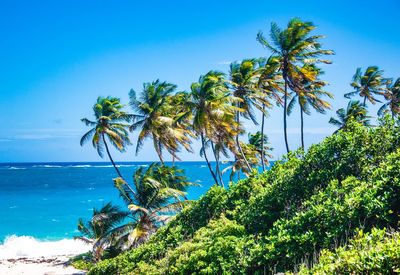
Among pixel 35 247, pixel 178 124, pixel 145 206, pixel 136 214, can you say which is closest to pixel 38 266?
pixel 35 247

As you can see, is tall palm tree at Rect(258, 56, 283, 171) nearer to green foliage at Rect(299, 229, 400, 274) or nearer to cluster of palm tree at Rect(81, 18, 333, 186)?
cluster of palm tree at Rect(81, 18, 333, 186)

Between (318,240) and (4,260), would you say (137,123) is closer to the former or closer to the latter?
(4,260)

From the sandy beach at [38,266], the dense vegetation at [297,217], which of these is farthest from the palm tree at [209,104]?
the sandy beach at [38,266]

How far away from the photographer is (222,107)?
66.8ft

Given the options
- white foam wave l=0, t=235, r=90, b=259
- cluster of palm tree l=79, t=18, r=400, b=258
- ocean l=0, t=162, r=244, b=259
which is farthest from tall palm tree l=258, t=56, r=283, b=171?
white foam wave l=0, t=235, r=90, b=259

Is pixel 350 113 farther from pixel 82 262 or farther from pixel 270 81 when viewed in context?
pixel 82 262

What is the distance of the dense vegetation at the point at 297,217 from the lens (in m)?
7.65

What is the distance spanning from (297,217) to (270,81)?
1518 centimetres

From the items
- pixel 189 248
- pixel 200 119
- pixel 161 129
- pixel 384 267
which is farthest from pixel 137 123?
pixel 384 267

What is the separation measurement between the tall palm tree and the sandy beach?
49.2ft

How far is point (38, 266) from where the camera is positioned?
2358 cm

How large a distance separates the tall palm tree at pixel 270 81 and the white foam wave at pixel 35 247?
18.7 m

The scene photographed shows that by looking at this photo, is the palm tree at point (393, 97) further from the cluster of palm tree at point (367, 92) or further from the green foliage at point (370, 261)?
the green foliage at point (370, 261)

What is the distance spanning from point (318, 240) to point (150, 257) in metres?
6.44
